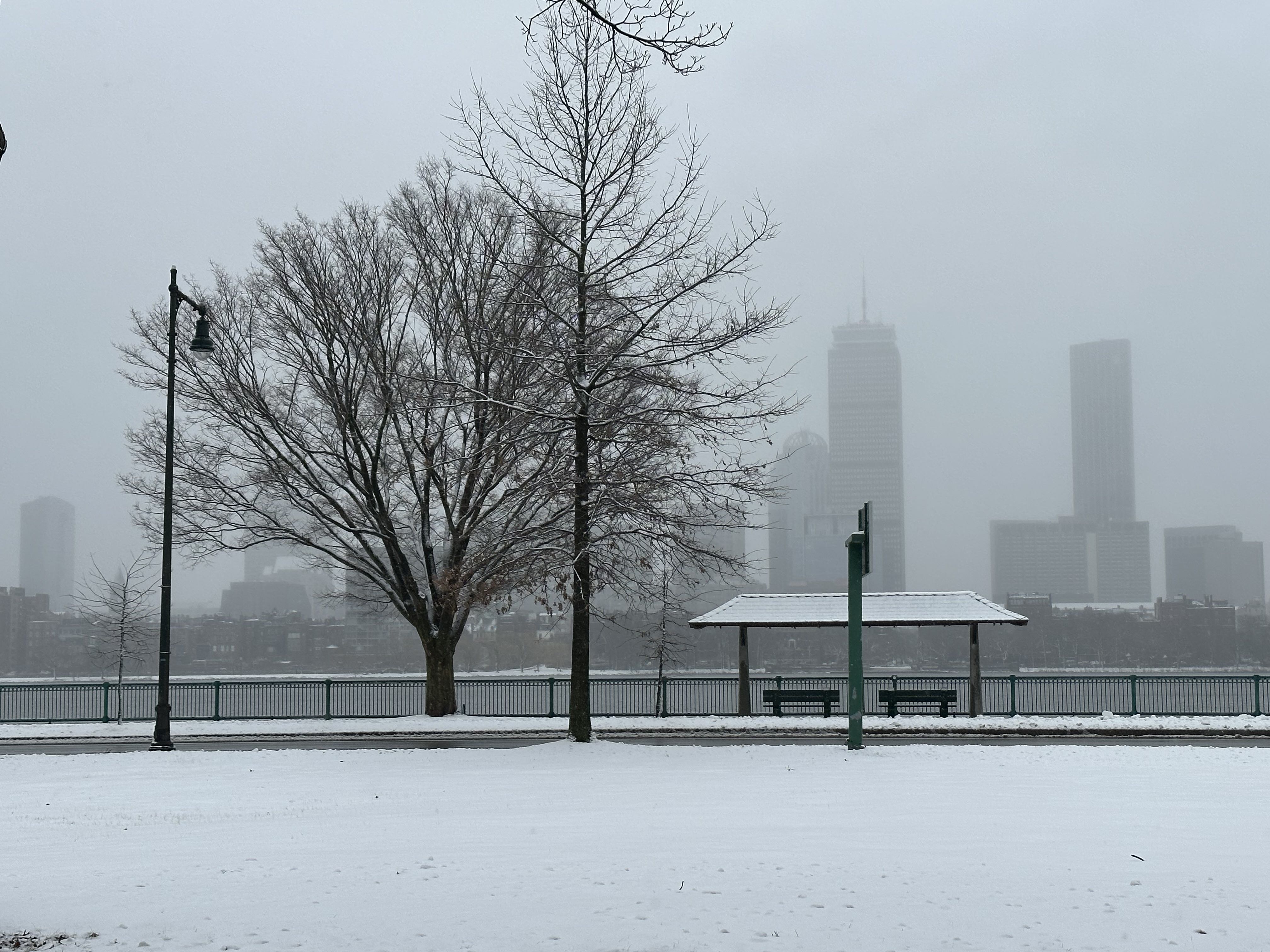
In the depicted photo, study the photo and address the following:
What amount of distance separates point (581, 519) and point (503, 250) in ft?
31.8

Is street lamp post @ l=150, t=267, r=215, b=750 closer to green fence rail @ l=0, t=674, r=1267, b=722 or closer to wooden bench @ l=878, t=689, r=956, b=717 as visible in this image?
green fence rail @ l=0, t=674, r=1267, b=722

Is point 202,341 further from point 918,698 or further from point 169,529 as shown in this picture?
point 918,698

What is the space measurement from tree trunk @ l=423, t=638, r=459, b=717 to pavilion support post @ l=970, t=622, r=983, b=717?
1254 centimetres

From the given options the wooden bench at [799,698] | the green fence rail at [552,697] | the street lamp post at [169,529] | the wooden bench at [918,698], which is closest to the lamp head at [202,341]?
the street lamp post at [169,529]

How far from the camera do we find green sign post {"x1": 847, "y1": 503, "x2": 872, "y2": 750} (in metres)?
17.5

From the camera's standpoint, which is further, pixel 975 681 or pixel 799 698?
pixel 975 681

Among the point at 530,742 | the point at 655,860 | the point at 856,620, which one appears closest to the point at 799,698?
the point at 530,742

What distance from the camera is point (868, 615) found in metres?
30.1

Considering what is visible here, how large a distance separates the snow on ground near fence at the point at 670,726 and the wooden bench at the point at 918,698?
466mm

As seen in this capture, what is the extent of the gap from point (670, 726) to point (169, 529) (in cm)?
1061

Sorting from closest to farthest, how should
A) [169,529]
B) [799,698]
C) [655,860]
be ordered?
→ [655,860] → [169,529] → [799,698]

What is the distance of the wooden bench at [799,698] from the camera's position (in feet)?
90.5

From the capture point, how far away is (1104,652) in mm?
100688

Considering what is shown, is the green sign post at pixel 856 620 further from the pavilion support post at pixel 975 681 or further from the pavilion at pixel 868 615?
the pavilion support post at pixel 975 681
